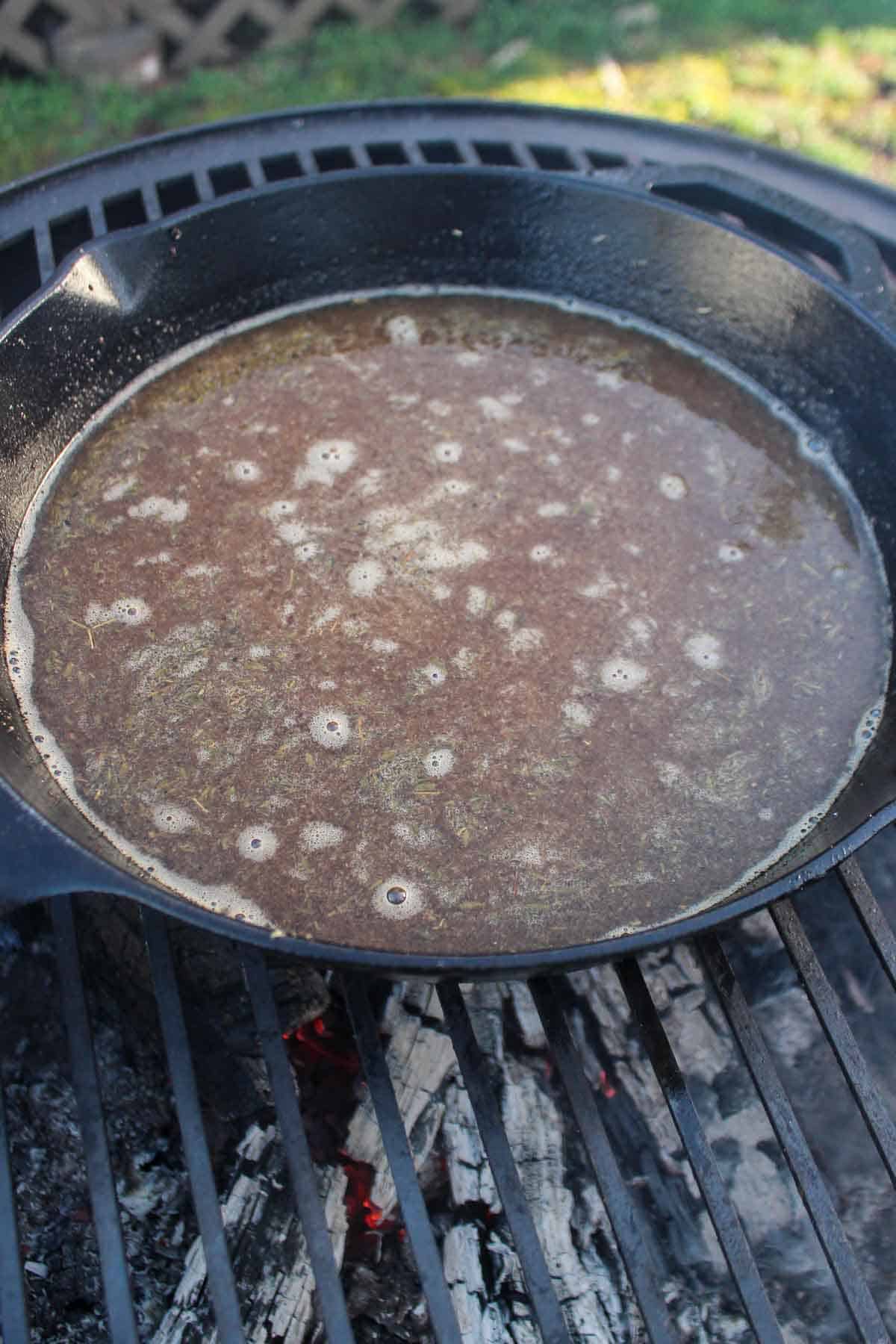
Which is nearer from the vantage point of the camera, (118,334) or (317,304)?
(118,334)

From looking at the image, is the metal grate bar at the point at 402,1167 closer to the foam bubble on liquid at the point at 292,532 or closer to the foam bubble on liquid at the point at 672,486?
the foam bubble on liquid at the point at 292,532

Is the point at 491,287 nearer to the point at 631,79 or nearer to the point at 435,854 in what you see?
the point at 435,854

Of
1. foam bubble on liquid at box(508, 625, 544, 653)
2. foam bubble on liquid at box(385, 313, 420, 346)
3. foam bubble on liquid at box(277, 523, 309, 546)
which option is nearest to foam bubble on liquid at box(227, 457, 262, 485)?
foam bubble on liquid at box(277, 523, 309, 546)

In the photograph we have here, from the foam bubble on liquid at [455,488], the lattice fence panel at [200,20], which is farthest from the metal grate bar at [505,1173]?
the lattice fence panel at [200,20]

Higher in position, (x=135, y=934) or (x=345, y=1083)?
(x=135, y=934)

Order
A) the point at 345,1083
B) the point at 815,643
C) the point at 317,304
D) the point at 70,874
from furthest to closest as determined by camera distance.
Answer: the point at 317,304 → the point at 815,643 → the point at 345,1083 → the point at 70,874

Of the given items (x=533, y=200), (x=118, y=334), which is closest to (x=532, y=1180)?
(x=118, y=334)

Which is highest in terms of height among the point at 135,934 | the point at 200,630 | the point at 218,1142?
the point at 200,630

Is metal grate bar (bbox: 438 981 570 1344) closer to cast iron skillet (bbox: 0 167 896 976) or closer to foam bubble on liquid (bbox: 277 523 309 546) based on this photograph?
cast iron skillet (bbox: 0 167 896 976)
